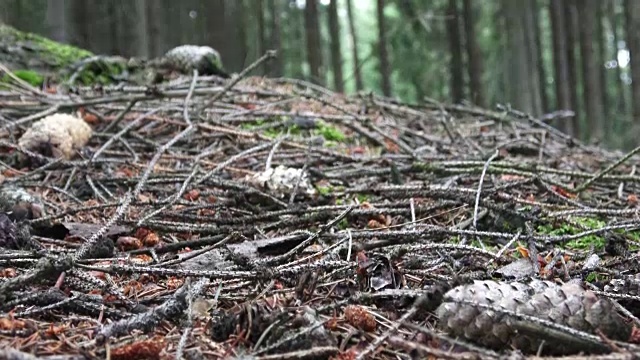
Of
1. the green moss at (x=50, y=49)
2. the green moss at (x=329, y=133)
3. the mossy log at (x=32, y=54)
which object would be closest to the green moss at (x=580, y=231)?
the green moss at (x=329, y=133)

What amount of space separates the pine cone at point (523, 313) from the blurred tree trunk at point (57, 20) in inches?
253

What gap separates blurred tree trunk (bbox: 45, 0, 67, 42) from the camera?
648 cm

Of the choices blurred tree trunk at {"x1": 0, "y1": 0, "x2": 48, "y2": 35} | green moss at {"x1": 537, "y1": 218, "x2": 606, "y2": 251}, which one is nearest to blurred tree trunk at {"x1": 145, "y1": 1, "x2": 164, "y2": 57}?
blurred tree trunk at {"x1": 0, "y1": 0, "x2": 48, "y2": 35}

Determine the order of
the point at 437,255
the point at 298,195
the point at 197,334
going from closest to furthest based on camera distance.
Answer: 1. the point at 197,334
2. the point at 437,255
3. the point at 298,195

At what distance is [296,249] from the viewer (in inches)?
67.2

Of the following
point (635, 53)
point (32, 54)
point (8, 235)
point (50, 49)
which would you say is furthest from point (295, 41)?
point (8, 235)

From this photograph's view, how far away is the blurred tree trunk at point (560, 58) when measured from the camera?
33.5 ft

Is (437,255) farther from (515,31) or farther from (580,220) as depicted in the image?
(515,31)

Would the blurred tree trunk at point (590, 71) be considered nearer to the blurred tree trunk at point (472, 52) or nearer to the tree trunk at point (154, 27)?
the blurred tree trunk at point (472, 52)

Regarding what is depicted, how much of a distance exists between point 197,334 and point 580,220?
1.62 m

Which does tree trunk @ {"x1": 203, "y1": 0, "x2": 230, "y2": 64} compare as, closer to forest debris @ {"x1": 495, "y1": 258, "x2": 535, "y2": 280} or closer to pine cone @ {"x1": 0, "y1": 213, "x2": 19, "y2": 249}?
pine cone @ {"x1": 0, "y1": 213, "x2": 19, "y2": 249}

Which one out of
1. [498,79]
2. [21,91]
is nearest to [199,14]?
[498,79]

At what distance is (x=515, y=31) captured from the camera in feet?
36.9

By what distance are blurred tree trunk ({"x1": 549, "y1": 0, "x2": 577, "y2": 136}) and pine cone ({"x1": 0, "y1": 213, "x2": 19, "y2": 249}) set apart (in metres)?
9.70
